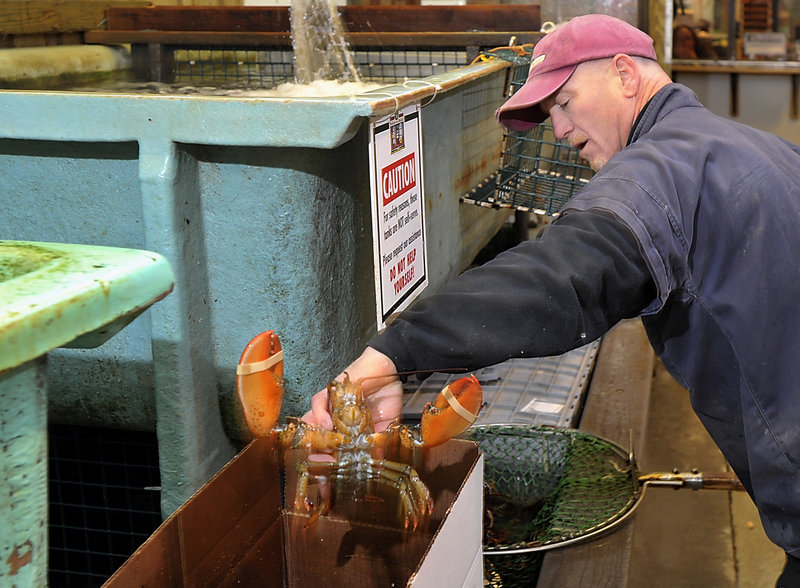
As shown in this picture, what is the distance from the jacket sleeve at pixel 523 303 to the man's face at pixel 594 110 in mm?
635

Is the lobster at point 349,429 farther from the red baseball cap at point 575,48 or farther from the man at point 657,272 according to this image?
the red baseball cap at point 575,48

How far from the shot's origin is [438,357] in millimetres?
1507

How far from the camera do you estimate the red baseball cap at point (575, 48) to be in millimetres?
2023

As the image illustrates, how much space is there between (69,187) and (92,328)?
135cm

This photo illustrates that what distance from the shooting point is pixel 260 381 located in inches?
55.3

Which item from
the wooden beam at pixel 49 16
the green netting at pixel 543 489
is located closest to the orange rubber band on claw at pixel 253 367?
the green netting at pixel 543 489

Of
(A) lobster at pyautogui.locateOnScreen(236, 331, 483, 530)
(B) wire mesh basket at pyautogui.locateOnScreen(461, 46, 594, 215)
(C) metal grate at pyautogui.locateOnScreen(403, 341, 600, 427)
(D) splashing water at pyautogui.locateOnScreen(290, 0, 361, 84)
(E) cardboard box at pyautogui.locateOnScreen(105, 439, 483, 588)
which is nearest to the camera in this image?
(E) cardboard box at pyautogui.locateOnScreen(105, 439, 483, 588)

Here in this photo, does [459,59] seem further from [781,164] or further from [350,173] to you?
[781,164]

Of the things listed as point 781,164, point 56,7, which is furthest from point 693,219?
point 56,7

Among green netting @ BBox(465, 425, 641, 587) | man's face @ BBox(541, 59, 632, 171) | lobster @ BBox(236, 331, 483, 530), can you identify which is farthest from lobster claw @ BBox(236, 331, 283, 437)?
man's face @ BBox(541, 59, 632, 171)

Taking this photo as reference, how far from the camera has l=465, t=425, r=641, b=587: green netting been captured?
7.24ft

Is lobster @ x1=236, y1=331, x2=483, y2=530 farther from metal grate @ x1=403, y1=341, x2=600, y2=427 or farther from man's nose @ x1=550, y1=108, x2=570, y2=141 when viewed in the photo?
metal grate @ x1=403, y1=341, x2=600, y2=427

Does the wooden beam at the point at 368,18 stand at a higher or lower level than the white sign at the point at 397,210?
higher

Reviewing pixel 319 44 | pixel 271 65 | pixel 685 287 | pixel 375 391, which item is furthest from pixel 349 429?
pixel 271 65
